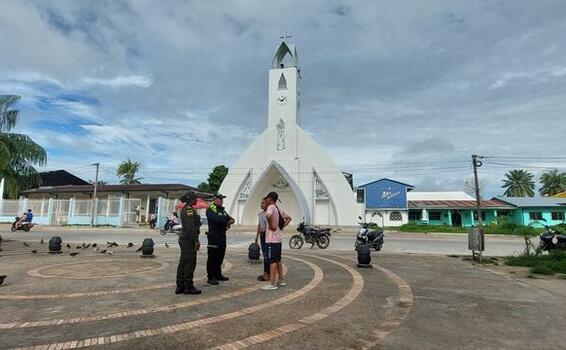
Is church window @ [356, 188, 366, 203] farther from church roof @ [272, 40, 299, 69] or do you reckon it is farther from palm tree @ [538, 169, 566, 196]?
palm tree @ [538, 169, 566, 196]

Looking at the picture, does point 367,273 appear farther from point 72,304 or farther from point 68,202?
point 68,202

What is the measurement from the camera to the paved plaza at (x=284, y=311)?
3.93 meters

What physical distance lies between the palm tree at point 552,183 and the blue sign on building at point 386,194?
112ft

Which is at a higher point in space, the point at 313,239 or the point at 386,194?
the point at 386,194

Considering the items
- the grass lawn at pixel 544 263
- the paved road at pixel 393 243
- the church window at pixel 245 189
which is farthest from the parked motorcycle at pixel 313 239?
the church window at pixel 245 189

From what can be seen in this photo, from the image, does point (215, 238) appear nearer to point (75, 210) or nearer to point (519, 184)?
point (75, 210)

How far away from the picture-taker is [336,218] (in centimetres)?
3762

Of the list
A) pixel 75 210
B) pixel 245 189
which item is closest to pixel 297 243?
pixel 245 189

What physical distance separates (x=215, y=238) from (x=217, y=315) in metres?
2.35

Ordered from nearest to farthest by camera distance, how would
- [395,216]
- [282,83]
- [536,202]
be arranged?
1. [536,202]
2. [282,83]
3. [395,216]

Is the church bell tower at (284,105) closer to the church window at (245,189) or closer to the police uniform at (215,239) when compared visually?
the church window at (245,189)

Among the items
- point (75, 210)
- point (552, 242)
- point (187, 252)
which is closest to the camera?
point (187, 252)

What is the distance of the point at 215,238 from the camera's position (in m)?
7.08

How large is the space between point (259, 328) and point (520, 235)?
29073 mm
